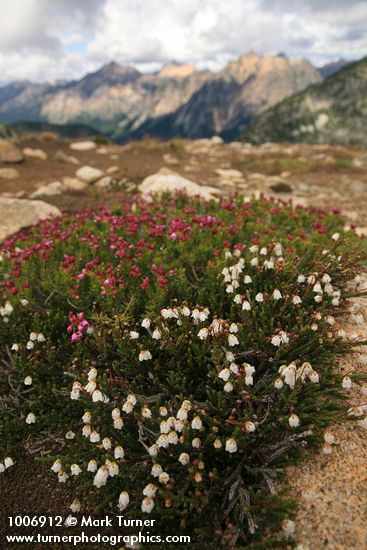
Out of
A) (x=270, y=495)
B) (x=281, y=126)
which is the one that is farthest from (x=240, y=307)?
(x=281, y=126)

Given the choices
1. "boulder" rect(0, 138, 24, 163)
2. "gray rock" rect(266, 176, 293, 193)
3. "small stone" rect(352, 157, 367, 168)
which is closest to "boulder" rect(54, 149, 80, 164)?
"boulder" rect(0, 138, 24, 163)

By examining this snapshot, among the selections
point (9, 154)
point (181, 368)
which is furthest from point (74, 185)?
point (181, 368)

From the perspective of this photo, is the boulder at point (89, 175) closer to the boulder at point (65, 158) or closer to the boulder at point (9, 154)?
the boulder at point (65, 158)

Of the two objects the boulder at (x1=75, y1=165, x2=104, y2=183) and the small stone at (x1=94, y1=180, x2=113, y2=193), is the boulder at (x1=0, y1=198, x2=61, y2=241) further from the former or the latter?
the boulder at (x1=75, y1=165, x2=104, y2=183)

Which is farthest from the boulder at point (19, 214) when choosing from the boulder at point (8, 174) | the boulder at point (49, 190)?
the boulder at point (8, 174)

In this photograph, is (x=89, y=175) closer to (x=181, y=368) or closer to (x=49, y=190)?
(x=49, y=190)

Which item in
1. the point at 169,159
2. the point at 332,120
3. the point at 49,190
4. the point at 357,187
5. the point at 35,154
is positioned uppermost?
the point at 35,154
